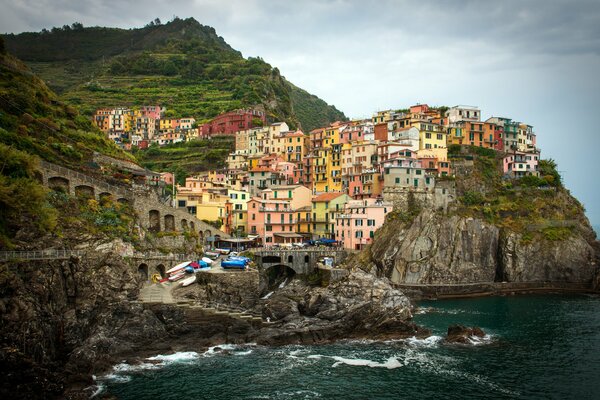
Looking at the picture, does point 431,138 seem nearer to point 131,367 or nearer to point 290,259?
point 290,259

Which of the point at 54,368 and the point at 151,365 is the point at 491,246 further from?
the point at 54,368

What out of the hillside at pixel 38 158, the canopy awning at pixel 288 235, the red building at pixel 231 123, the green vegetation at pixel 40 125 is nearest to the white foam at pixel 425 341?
the hillside at pixel 38 158

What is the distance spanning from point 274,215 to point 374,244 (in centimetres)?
1643

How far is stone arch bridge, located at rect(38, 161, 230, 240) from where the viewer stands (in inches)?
2319

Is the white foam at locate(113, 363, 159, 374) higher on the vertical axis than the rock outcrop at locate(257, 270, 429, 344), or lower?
lower

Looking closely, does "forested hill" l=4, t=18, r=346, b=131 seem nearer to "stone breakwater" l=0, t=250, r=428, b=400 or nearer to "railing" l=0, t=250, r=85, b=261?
"stone breakwater" l=0, t=250, r=428, b=400

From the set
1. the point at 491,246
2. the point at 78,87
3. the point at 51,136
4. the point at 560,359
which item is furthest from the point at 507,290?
the point at 78,87

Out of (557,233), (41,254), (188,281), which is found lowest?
(188,281)

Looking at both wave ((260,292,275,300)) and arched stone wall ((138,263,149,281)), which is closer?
arched stone wall ((138,263,149,281))

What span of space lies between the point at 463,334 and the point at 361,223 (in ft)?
99.0

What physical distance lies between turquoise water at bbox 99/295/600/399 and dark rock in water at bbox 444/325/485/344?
102 cm

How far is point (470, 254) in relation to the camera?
77.8 m

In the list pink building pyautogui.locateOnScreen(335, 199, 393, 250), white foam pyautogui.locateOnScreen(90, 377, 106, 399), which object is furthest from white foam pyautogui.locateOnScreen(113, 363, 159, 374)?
pink building pyautogui.locateOnScreen(335, 199, 393, 250)

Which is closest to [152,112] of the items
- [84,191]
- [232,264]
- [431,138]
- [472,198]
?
[431,138]
